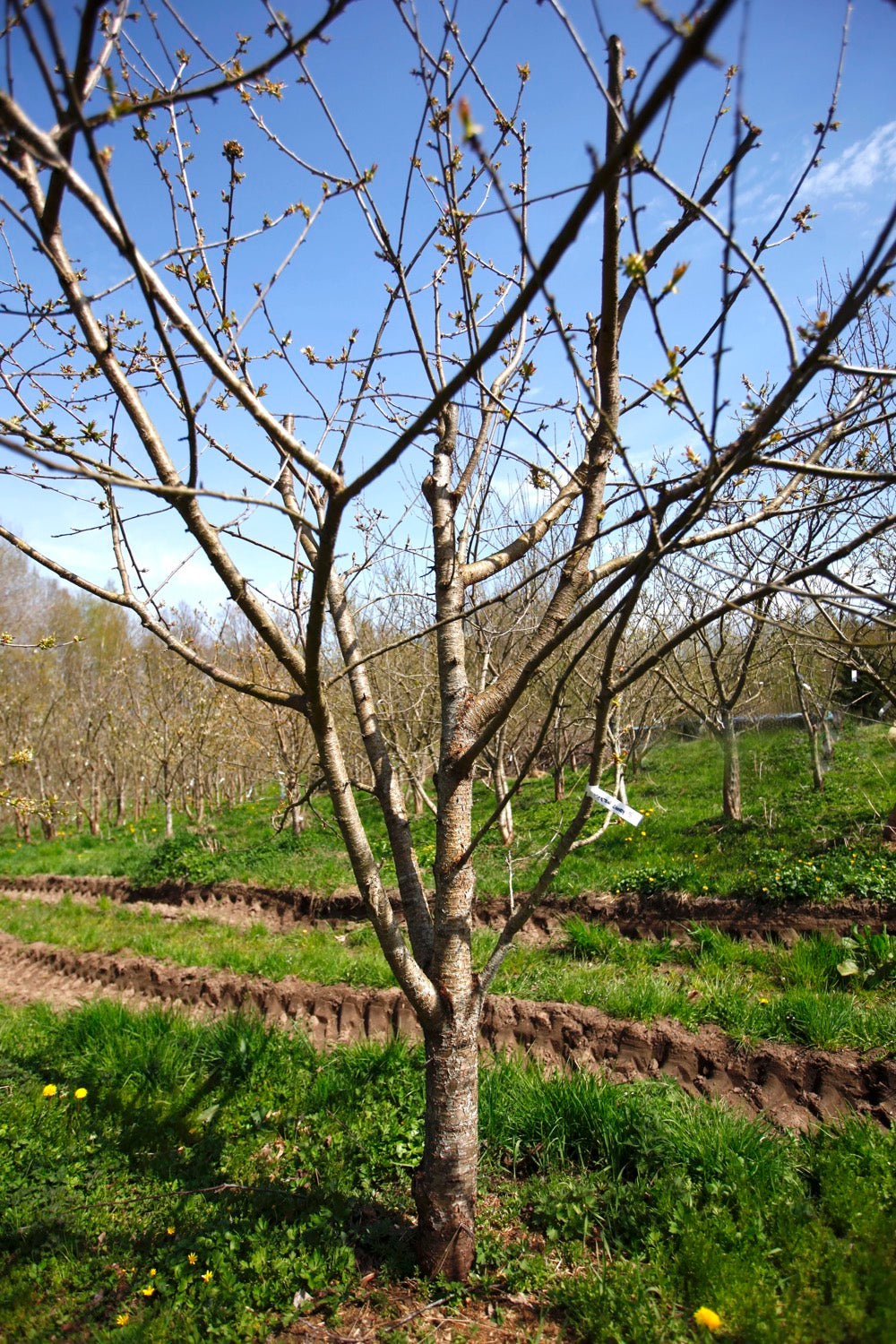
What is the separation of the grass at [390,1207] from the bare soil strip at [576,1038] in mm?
524

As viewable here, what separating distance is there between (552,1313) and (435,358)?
134 inches

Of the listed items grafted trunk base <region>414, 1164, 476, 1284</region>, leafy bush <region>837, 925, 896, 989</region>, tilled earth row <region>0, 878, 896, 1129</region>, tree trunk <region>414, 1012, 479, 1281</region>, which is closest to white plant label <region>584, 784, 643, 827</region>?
tree trunk <region>414, 1012, 479, 1281</region>

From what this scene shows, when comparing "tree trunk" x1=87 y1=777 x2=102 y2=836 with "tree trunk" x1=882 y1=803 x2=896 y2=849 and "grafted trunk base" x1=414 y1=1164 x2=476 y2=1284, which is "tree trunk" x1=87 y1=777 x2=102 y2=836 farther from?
"grafted trunk base" x1=414 y1=1164 x2=476 y2=1284

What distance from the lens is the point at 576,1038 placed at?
169 inches

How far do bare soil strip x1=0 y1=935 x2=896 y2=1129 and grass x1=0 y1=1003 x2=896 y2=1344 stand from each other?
0.52m

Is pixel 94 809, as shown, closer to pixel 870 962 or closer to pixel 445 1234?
pixel 870 962

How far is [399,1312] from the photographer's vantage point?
2.40m

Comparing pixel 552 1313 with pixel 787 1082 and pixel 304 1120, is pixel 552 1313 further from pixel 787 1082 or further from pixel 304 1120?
pixel 787 1082

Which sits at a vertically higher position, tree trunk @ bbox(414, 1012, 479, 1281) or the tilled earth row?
tree trunk @ bbox(414, 1012, 479, 1281)

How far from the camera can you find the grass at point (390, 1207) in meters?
2.29

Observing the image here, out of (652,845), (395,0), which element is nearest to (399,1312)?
(395,0)

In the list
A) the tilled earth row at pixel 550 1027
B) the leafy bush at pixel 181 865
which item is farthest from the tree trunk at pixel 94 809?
the tilled earth row at pixel 550 1027

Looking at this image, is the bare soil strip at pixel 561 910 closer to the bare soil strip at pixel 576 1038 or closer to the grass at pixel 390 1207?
A: the bare soil strip at pixel 576 1038

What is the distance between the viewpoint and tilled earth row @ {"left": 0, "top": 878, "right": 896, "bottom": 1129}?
360 centimetres
